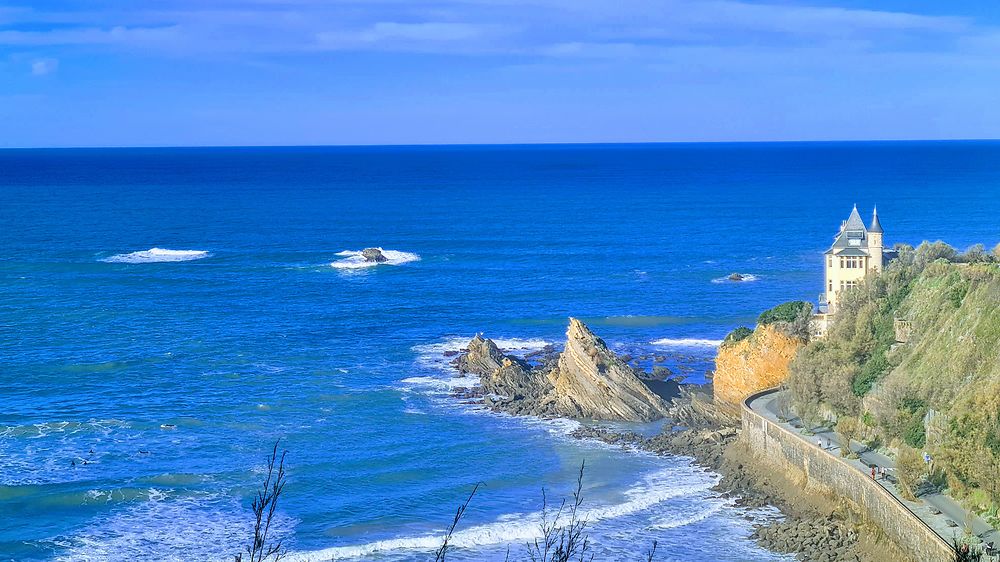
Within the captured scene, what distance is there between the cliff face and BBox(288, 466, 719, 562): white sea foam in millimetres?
7032

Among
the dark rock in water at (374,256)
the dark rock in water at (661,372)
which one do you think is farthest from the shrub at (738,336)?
the dark rock in water at (374,256)

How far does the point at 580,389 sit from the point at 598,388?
2.72 ft

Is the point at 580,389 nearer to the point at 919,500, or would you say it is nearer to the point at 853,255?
the point at 853,255

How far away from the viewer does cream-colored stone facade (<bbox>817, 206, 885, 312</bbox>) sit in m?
53.9

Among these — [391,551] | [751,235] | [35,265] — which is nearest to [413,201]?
[751,235]

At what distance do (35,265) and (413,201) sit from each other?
246 ft

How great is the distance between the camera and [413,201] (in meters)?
163

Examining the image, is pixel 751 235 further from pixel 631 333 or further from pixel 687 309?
pixel 631 333

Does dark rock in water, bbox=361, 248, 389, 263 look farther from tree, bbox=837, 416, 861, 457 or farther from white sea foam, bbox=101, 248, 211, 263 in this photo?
tree, bbox=837, 416, 861, 457

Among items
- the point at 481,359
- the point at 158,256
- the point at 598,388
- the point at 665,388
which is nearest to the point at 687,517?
the point at 598,388

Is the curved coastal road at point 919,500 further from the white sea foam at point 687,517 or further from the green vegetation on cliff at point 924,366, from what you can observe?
the white sea foam at point 687,517

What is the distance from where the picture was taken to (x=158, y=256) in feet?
326

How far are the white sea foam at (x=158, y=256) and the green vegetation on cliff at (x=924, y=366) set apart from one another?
65345 mm

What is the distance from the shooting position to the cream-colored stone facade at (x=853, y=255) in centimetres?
5394
